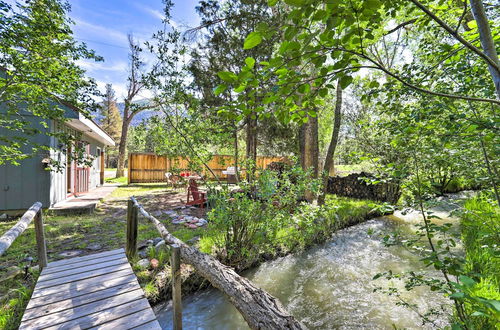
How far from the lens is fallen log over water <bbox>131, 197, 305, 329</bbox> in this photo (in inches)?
53.7

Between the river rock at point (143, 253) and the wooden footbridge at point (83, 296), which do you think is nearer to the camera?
the wooden footbridge at point (83, 296)

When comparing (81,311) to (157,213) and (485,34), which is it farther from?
(157,213)

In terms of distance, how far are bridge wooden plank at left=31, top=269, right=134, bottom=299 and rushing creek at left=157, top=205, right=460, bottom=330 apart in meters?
0.70

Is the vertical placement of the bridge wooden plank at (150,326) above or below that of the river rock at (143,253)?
above

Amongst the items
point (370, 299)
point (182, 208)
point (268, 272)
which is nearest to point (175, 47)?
point (182, 208)

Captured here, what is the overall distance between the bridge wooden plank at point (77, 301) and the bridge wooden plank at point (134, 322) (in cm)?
41

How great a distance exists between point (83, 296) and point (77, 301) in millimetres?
78

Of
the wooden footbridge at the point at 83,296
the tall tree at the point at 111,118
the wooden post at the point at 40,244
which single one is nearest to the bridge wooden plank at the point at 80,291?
the wooden footbridge at the point at 83,296

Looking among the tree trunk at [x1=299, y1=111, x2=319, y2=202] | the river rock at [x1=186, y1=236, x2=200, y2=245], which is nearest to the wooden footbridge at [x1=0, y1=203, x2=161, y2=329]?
the river rock at [x1=186, y1=236, x2=200, y2=245]

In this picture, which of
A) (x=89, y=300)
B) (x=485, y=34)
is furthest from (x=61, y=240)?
(x=485, y=34)

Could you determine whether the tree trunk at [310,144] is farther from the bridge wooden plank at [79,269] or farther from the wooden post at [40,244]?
the wooden post at [40,244]

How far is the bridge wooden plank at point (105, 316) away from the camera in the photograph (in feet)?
5.77

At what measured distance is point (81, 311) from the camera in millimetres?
1925

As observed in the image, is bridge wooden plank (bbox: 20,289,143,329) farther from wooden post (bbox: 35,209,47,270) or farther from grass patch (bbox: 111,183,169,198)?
grass patch (bbox: 111,183,169,198)
